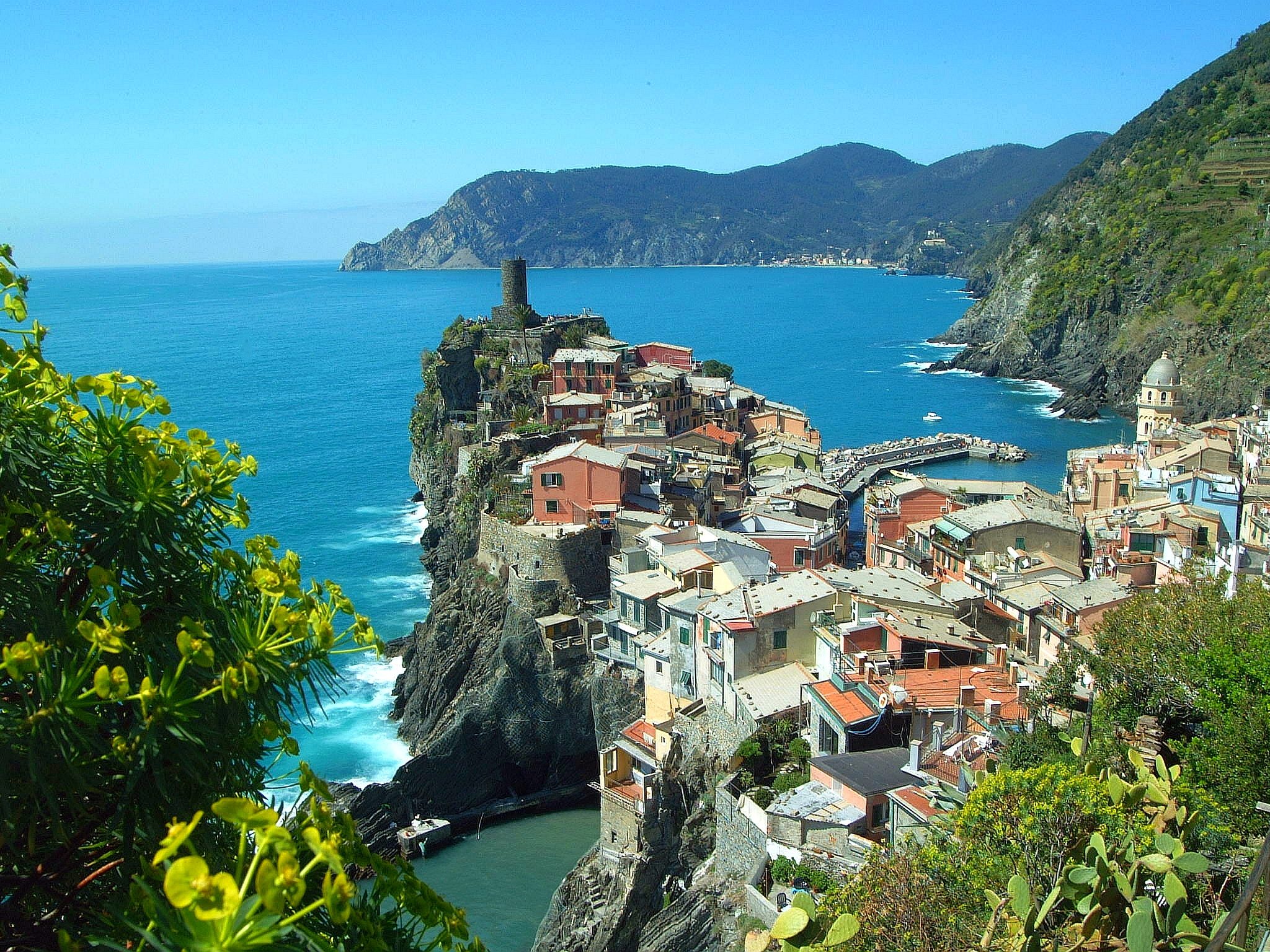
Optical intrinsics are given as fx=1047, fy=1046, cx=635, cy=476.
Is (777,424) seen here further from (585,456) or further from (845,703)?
(845,703)

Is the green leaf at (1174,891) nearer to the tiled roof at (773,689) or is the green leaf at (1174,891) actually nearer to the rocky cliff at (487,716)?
the tiled roof at (773,689)

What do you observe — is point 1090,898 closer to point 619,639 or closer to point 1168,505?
point 619,639

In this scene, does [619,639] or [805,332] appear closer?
[619,639]

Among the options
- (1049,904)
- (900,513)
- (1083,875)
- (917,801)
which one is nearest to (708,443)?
(900,513)

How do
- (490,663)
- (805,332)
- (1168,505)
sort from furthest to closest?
(805,332) → (1168,505) → (490,663)

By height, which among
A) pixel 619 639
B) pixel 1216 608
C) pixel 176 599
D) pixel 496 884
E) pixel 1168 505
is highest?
pixel 176 599

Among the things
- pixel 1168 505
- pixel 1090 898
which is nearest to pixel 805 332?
pixel 1168 505

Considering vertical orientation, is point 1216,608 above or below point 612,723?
above
